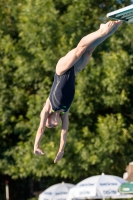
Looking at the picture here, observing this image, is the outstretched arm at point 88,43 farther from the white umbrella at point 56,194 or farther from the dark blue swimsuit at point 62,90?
the white umbrella at point 56,194

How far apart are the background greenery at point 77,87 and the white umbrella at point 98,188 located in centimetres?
141

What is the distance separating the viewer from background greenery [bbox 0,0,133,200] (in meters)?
19.2

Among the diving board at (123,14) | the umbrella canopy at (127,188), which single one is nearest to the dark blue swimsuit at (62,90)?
the diving board at (123,14)

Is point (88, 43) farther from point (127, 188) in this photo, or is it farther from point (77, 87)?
point (77, 87)

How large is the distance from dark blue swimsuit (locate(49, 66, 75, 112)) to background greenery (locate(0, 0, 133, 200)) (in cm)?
960

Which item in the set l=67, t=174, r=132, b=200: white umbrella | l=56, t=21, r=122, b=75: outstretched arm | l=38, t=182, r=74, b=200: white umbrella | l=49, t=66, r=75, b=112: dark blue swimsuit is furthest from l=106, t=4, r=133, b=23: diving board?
l=38, t=182, r=74, b=200: white umbrella

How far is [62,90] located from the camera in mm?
9250

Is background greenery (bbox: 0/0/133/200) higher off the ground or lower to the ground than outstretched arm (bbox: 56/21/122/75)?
lower

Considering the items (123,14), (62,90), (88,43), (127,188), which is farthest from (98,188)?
(123,14)

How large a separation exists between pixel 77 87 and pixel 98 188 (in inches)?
130

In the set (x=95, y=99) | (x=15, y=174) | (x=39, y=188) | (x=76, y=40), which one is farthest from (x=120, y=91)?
(x=39, y=188)

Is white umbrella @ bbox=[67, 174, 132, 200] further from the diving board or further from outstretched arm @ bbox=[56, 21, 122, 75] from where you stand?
the diving board

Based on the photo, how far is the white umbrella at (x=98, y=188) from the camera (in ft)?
57.0

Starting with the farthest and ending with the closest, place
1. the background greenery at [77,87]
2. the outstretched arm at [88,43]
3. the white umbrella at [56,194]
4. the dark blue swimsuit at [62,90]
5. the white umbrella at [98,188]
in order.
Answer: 1. the background greenery at [77,87]
2. the white umbrella at [56,194]
3. the white umbrella at [98,188]
4. the dark blue swimsuit at [62,90]
5. the outstretched arm at [88,43]
